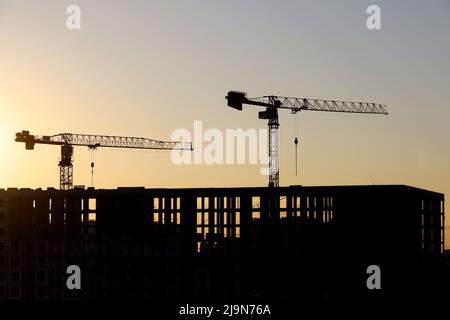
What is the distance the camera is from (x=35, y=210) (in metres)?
161

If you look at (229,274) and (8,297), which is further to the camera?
(8,297)

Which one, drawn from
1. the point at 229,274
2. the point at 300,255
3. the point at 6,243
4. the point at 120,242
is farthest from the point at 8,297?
the point at 300,255

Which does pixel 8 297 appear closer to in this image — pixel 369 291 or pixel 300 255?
pixel 300 255

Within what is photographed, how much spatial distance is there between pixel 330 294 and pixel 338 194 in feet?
53.0

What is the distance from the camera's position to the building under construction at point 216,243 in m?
146

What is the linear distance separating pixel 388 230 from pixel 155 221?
39.8 metres

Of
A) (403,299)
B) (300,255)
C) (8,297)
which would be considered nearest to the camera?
(403,299)

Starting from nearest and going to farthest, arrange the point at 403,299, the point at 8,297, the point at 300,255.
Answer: the point at 403,299 < the point at 300,255 < the point at 8,297

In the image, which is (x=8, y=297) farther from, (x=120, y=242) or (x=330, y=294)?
(x=330, y=294)

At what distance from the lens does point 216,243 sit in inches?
6083

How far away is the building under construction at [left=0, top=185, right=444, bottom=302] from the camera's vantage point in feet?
479

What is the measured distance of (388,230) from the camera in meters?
145

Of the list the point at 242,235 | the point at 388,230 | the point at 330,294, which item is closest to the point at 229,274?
the point at 242,235

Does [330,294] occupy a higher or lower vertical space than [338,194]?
lower
